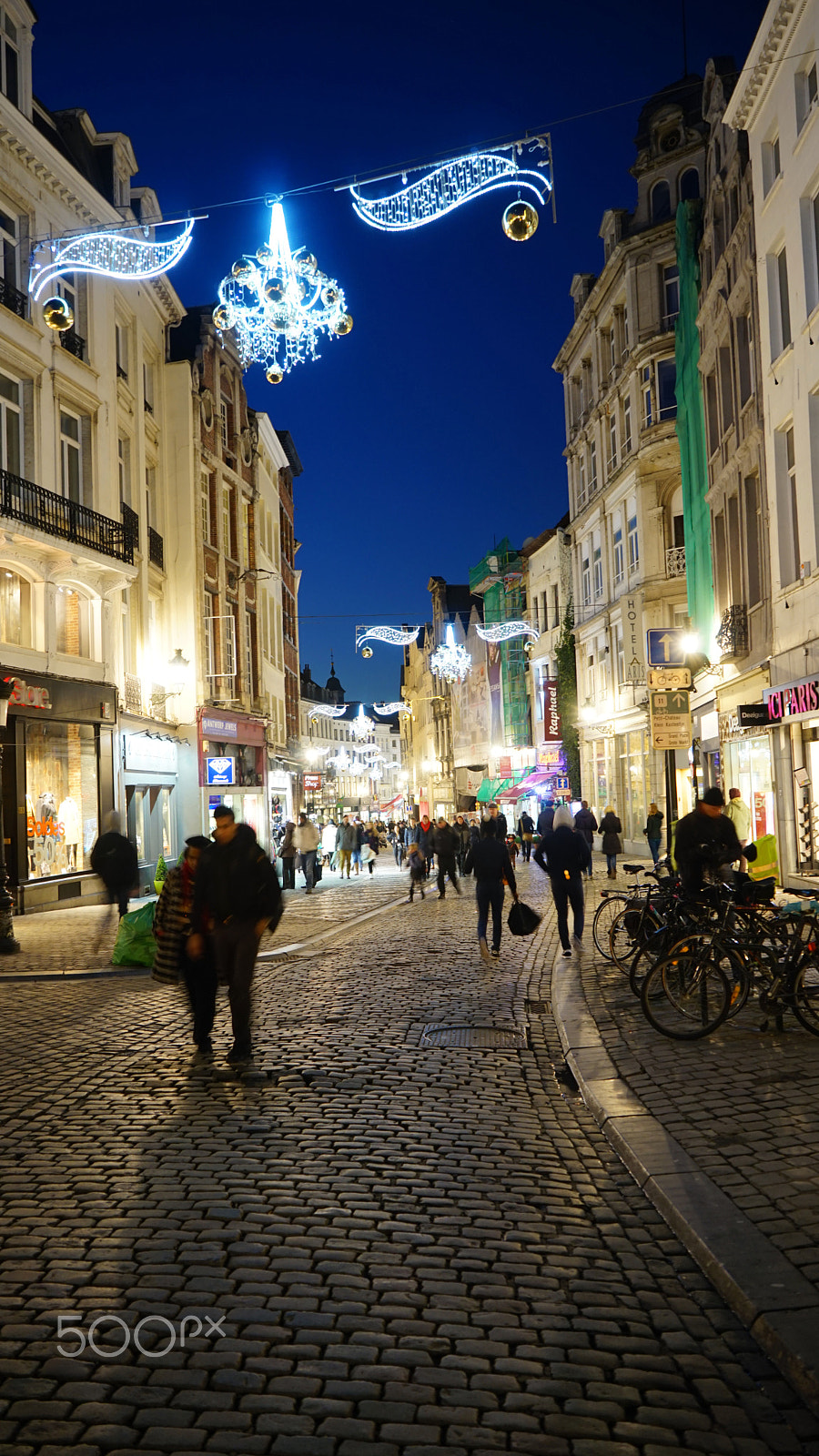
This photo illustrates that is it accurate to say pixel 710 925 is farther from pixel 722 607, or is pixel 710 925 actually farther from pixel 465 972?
pixel 722 607

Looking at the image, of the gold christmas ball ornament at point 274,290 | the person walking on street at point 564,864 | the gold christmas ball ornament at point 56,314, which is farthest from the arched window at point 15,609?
the person walking on street at point 564,864

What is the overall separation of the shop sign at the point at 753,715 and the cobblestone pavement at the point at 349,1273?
42.0 ft

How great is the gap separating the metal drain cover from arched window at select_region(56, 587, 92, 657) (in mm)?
16440

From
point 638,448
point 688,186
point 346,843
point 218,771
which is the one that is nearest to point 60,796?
point 218,771

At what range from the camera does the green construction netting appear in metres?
27.3

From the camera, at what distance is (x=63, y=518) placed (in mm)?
22641

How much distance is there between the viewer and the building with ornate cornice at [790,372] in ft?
58.8

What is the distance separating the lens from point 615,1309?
412 centimetres

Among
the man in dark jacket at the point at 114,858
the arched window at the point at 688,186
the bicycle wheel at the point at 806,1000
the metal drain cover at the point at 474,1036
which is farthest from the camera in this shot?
the arched window at the point at 688,186

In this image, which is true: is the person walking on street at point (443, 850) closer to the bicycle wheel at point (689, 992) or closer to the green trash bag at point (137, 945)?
the green trash bag at point (137, 945)

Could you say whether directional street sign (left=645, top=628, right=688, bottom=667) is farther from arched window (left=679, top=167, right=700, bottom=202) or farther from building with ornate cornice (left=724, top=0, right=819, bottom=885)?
arched window (left=679, top=167, right=700, bottom=202)

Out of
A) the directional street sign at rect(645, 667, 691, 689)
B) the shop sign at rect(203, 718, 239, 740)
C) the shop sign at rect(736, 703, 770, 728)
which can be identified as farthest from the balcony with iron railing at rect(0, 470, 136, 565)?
the shop sign at rect(736, 703, 770, 728)

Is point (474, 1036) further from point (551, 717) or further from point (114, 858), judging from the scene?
point (551, 717)

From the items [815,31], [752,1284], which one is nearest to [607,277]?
[815,31]
